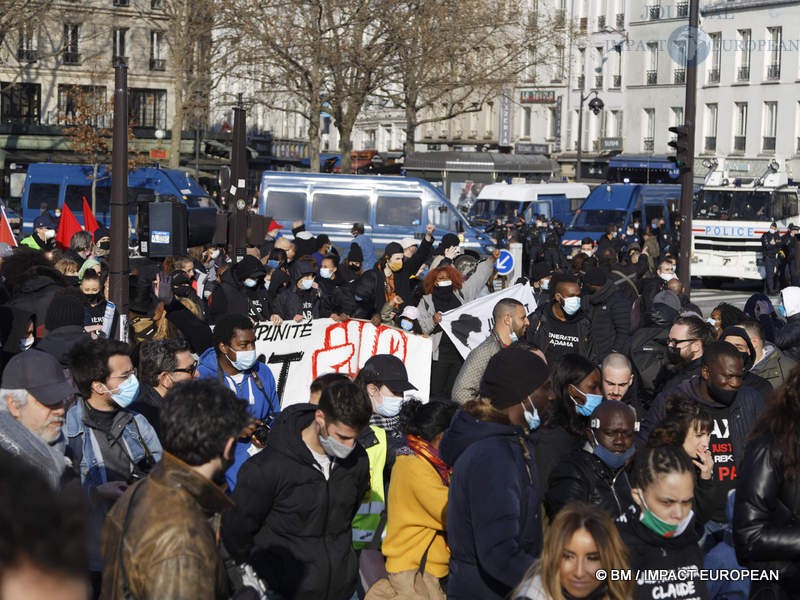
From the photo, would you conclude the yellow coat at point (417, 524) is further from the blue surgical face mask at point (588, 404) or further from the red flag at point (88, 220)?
the red flag at point (88, 220)

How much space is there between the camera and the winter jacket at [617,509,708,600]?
435 centimetres

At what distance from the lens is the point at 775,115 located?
53625 millimetres

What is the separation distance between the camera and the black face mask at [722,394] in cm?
635

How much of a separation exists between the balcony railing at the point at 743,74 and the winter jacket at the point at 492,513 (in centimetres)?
5304

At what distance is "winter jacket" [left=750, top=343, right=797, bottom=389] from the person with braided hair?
335 centimetres

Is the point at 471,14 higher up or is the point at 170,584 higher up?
the point at 471,14

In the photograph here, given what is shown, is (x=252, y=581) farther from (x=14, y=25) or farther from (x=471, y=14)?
(x=14, y=25)

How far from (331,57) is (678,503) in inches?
1210

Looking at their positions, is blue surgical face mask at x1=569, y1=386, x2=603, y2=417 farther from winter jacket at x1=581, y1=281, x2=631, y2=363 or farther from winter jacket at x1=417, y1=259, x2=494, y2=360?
winter jacket at x1=417, y1=259, x2=494, y2=360

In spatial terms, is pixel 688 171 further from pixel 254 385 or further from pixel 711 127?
pixel 711 127

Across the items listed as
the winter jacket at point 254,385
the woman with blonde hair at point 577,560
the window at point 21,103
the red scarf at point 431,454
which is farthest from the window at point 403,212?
the window at point 21,103


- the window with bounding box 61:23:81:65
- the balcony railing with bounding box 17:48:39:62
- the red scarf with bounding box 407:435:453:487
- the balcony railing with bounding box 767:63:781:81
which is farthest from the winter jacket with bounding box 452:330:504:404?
the window with bounding box 61:23:81:65

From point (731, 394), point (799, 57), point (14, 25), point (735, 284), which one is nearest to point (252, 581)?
point (731, 394)

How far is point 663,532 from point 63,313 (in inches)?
209
